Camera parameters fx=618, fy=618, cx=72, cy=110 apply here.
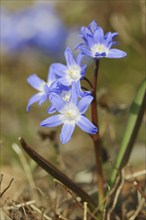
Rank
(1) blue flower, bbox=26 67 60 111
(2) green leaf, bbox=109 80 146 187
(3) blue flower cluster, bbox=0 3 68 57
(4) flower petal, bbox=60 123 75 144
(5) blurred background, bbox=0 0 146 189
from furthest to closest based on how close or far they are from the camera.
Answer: (3) blue flower cluster, bbox=0 3 68 57
(5) blurred background, bbox=0 0 146 189
(2) green leaf, bbox=109 80 146 187
(1) blue flower, bbox=26 67 60 111
(4) flower petal, bbox=60 123 75 144

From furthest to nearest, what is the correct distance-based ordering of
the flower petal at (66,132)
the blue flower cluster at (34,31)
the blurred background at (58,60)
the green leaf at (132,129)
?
the blue flower cluster at (34,31), the blurred background at (58,60), the green leaf at (132,129), the flower petal at (66,132)

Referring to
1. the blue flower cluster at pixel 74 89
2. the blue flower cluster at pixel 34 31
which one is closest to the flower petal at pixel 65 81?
the blue flower cluster at pixel 74 89

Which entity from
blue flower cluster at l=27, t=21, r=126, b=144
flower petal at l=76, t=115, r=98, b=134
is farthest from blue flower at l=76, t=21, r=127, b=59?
flower petal at l=76, t=115, r=98, b=134

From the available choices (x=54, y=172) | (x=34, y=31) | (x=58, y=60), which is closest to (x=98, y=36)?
(x=54, y=172)

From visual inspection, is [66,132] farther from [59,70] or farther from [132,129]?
[132,129]

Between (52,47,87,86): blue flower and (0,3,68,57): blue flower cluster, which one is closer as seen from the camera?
(52,47,87,86): blue flower

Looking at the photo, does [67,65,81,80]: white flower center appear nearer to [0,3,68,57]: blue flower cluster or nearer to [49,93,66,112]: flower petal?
[49,93,66,112]: flower petal

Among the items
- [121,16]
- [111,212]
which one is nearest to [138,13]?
[121,16]

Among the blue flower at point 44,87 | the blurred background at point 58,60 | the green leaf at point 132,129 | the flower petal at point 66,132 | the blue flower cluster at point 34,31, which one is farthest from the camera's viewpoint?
the blue flower cluster at point 34,31

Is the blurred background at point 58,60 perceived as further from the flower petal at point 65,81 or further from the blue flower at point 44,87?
the flower petal at point 65,81
